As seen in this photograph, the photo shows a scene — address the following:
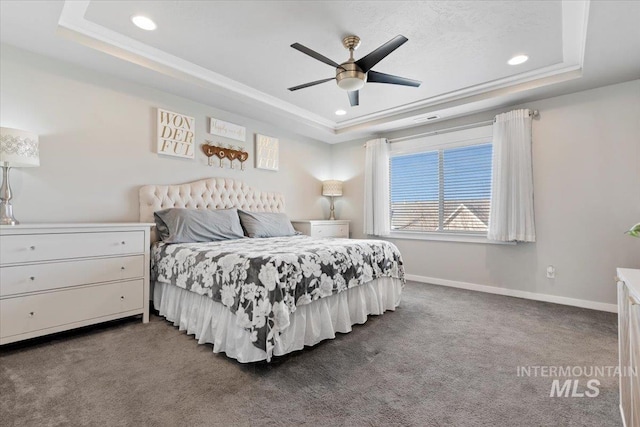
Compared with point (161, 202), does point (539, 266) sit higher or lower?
lower

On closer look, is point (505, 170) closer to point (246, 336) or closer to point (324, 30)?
point (324, 30)

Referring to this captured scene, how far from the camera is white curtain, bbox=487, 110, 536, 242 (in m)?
3.57

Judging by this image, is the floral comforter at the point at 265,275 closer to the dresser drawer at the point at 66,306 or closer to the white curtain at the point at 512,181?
the dresser drawer at the point at 66,306

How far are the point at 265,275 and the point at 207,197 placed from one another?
2185 millimetres

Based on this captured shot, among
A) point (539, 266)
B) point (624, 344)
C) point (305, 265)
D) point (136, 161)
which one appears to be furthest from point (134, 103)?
point (539, 266)

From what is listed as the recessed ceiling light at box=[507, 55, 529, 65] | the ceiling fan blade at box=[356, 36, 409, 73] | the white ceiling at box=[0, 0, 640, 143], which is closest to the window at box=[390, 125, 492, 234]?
the white ceiling at box=[0, 0, 640, 143]

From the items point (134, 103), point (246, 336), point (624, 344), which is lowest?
point (246, 336)

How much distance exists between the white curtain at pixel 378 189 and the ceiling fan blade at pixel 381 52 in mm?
2516

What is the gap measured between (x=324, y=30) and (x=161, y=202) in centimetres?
242

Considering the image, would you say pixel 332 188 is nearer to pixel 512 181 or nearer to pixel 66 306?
pixel 512 181

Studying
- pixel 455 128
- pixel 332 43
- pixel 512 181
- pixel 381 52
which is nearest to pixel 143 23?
pixel 332 43

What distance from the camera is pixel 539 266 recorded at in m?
3.59

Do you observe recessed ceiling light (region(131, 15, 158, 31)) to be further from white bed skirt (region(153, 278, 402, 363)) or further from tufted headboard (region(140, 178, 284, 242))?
white bed skirt (region(153, 278, 402, 363))

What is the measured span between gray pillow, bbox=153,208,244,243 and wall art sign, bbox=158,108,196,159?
2.53 ft
